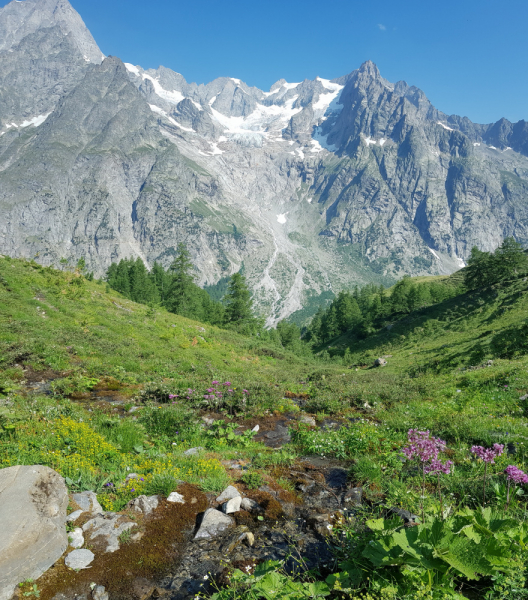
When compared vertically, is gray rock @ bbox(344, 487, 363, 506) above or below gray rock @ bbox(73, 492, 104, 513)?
above

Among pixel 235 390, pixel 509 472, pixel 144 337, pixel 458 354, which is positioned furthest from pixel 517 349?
pixel 144 337

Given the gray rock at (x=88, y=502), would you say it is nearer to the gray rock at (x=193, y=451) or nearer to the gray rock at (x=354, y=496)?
the gray rock at (x=193, y=451)

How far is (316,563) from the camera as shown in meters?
4.34

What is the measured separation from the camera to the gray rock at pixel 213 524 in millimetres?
5195

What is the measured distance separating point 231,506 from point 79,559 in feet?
7.86

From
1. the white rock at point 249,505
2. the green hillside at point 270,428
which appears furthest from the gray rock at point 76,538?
the white rock at point 249,505

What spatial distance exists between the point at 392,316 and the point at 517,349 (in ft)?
165

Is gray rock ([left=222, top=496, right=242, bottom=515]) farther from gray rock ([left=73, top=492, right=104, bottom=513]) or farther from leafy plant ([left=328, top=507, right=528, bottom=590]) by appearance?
leafy plant ([left=328, top=507, right=528, bottom=590])

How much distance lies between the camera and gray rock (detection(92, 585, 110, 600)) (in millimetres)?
3988

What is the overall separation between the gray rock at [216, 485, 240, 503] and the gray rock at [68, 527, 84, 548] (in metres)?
2.29

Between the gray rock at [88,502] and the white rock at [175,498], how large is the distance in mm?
1161

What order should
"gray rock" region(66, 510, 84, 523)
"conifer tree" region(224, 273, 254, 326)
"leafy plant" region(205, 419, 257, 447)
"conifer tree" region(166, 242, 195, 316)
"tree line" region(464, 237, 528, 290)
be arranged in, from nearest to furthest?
"gray rock" region(66, 510, 84, 523)
"leafy plant" region(205, 419, 257, 447)
"tree line" region(464, 237, 528, 290)
"conifer tree" region(224, 273, 254, 326)
"conifer tree" region(166, 242, 195, 316)

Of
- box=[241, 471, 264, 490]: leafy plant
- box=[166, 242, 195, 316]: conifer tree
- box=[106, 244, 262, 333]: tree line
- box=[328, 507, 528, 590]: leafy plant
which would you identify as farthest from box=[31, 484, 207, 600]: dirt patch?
box=[166, 242, 195, 316]: conifer tree

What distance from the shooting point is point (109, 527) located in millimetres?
5043
